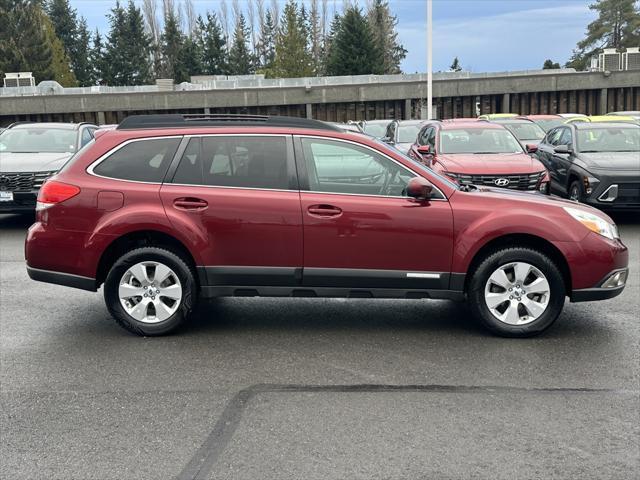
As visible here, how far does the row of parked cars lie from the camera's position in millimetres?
10906

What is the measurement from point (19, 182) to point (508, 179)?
785 cm

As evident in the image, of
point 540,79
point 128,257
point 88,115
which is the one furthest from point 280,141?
point 540,79

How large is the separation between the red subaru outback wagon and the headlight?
12 mm

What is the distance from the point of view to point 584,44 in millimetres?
89938

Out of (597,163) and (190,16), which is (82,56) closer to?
(190,16)

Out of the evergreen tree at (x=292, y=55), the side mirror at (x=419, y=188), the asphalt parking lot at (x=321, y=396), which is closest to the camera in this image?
the asphalt parking lot at (x=321, y=396)

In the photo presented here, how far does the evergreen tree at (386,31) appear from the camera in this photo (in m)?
89.9

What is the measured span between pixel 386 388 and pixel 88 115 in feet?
113

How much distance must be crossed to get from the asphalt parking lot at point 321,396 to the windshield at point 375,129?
1344 cm

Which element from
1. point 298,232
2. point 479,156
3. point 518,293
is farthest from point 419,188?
point 479,156

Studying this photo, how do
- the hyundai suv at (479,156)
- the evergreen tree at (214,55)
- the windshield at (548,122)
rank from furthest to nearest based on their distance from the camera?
the evergreen tree at (214,55) → the windshield at (548,122) → the hyundai suv at (479,156)

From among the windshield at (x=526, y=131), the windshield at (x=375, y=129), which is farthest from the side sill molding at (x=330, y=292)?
the windshield at (x=375, y=129)

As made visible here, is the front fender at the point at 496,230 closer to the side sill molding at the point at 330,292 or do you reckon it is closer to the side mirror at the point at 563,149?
the side sill molding at the point at 330,292

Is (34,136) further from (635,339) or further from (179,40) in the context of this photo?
(179,40)
